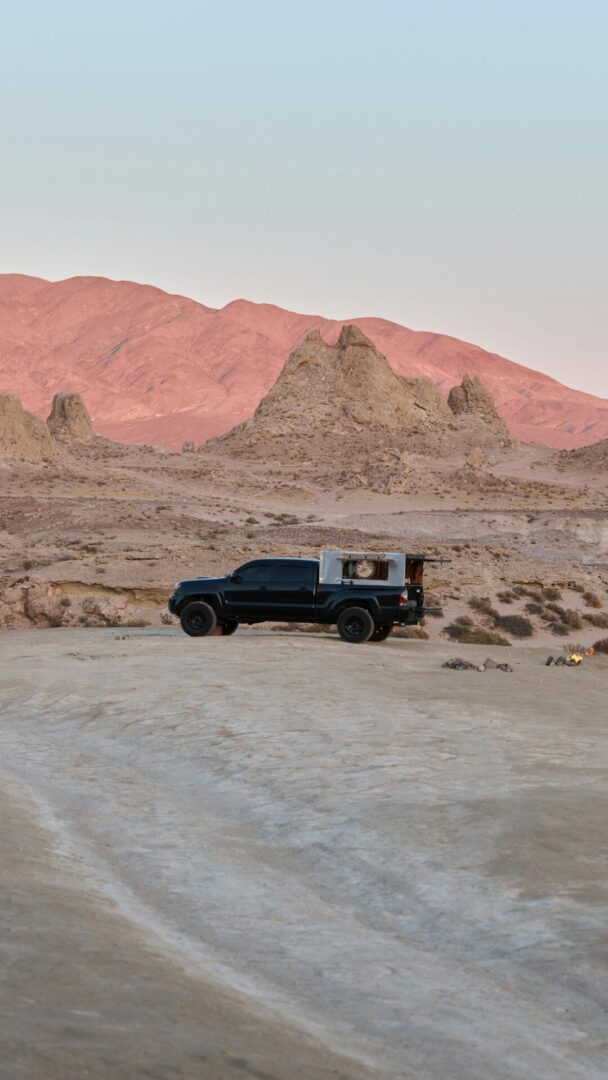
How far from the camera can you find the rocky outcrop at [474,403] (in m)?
146

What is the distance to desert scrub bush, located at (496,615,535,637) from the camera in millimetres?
40188

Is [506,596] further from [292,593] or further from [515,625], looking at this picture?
[292,593]

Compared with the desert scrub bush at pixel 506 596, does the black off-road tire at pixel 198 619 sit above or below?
below

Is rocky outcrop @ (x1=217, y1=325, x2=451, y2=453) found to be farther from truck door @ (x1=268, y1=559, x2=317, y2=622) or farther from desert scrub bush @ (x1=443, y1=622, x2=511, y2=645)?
truck door @ (x1=268, y1=559, x2=317, y2=622)

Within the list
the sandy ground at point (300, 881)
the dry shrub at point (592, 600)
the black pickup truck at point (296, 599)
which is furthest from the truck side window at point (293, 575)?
the dry shrub at point (592, 600)

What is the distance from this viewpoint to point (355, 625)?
97.2ft

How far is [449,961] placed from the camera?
9.17 m

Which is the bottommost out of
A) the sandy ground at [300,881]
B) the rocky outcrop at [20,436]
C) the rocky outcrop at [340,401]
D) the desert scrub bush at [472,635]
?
the sandy ground at [300,881]

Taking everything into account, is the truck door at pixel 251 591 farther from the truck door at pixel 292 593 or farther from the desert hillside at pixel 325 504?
the desert hillside at pixel 325 504

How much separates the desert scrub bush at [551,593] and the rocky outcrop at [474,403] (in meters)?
99.1

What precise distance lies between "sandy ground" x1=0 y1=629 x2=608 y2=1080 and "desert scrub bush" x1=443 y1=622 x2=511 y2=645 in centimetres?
1332

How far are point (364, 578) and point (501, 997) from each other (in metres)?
21.2

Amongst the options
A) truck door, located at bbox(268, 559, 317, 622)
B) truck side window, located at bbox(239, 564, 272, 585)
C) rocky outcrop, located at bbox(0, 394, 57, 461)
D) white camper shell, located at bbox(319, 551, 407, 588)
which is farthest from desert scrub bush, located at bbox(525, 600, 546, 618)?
rocky outcrop, located at bbox(0, 394, 57, 461)

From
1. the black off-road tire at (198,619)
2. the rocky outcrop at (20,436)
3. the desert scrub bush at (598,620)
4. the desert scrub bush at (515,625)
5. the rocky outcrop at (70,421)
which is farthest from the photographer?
the rocky outcrop at (70,421)
